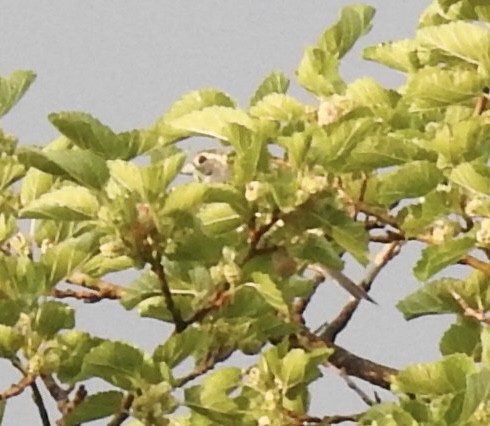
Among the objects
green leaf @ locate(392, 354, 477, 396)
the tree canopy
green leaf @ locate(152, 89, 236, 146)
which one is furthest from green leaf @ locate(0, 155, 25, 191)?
green leaf @ locate(392, 354, 477, 396)

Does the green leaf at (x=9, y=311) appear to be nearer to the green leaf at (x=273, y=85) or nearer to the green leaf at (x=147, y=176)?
the green leaf at (x=147, y=176)

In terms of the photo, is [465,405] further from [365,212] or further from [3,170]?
[3,170]

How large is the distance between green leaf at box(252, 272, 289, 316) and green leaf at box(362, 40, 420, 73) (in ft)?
0.90

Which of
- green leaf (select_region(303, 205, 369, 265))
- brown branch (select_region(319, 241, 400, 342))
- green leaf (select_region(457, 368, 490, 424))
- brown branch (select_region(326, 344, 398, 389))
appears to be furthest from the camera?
brown branch (select_region(319, 241, 400, 342))

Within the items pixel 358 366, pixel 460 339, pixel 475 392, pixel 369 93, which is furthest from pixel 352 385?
pixel 475 392

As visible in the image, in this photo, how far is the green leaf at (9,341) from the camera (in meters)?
0.69

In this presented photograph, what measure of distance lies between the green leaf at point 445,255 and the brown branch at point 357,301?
0.32 m

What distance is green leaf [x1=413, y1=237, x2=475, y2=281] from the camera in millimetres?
682

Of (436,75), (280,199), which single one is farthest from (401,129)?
(280,199)

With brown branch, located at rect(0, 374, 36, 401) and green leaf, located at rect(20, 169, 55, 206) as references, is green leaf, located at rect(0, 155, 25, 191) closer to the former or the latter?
green leaf, located at rect(20, 169, 55, 206)

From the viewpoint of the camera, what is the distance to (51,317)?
2.31 feet

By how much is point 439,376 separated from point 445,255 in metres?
0.08

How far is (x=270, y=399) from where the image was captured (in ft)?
2.40

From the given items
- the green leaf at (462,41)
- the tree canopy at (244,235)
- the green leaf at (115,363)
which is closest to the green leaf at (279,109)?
the tree canopy at (244,235)
